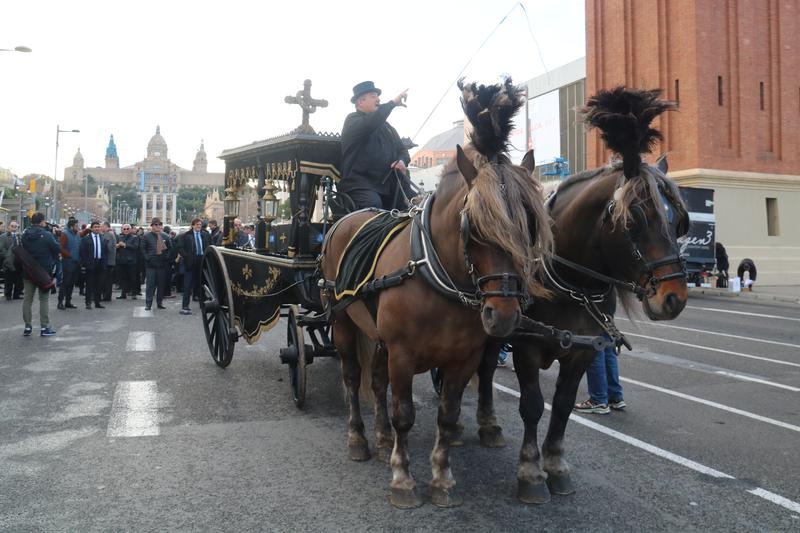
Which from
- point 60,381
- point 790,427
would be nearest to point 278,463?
point 60,381

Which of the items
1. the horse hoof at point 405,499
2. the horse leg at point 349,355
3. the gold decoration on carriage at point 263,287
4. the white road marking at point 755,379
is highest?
the gold decoration on carriage at point 263,287

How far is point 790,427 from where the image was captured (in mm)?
5535

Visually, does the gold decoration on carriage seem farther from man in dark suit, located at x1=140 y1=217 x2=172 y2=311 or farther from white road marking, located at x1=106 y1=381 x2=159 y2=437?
man in dark suit, located at x1=140 y1=217 x2=172 y2=311

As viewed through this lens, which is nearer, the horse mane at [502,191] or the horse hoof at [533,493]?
the horse mane at [502,191]

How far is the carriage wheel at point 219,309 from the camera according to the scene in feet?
24.7

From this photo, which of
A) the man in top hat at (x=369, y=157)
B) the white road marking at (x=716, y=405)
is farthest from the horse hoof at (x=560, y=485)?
the man in top hat at (x=369, y=157)

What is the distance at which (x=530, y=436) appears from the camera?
3.94 meters

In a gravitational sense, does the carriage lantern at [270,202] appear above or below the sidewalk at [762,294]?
above

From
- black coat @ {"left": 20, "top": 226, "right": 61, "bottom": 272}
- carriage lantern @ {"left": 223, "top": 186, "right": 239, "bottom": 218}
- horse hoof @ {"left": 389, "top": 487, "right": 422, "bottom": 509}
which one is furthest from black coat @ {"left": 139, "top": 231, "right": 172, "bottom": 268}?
horse hoof @ {"left": 389, "top": 487, "right": 422, "bottom": 509}

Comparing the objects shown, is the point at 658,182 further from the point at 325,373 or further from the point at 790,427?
the point at 325,373

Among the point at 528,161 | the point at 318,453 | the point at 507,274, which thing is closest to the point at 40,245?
the point at 318,453

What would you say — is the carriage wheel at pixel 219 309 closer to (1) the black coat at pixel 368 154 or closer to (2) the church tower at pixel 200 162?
(1) the black coat at pixel 368 154

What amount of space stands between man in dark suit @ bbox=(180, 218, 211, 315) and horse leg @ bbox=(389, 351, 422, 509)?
34.4 ft

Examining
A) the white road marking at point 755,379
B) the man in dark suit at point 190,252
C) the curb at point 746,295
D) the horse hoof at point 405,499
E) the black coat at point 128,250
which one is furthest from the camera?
the curb at point 746,295
